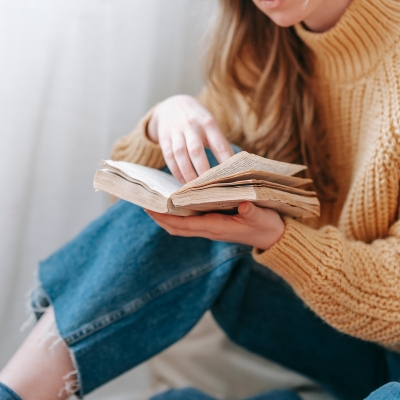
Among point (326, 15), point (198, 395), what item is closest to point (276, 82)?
point (326, 15)

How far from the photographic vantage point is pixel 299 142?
3.00 feet

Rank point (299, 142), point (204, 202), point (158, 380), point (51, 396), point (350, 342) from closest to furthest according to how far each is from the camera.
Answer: point (204, 202) < point (51, 396) < point (350, 342) < point (299, 142) < point (158, 380)

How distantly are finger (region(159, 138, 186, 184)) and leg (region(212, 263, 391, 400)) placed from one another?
0.73 ft

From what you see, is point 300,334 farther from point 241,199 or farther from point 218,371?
point 241,199

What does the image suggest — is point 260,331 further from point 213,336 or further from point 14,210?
point 14,210

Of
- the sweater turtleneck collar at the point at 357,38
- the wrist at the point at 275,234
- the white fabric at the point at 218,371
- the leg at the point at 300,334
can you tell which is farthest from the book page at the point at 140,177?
the white fabric at the point at 218,371

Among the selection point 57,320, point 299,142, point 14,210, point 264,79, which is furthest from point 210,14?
point 57,320

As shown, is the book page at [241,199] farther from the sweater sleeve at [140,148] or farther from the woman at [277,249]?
the sweater sleeve at [140,148]

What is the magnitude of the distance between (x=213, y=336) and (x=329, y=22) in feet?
2.15

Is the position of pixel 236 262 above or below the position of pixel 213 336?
above

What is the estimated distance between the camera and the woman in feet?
2.17

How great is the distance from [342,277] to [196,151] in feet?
0.82

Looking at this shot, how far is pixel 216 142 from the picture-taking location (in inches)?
26.1

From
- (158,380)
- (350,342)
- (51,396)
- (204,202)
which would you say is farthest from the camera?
(158,380)
